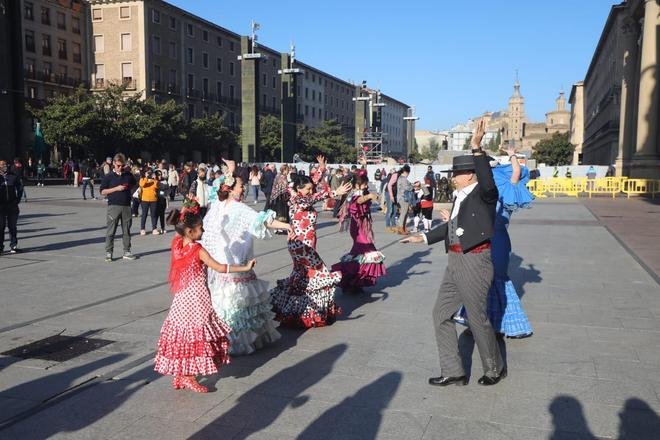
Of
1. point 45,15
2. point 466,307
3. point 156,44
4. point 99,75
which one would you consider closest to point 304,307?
point 466,307

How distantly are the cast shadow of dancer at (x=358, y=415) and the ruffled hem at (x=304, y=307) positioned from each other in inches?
62.8

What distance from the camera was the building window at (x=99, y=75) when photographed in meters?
55.9

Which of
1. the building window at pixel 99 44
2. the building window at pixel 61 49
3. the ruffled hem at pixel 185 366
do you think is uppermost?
the building window at pixel 99 44

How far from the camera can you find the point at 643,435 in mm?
3768

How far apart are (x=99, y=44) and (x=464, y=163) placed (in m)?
58.1

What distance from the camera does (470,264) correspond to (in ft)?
14.5

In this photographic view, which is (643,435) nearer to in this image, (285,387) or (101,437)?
(285,387)

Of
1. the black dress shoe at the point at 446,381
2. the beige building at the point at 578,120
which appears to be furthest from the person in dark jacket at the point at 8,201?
the beige building at the point at 578,120

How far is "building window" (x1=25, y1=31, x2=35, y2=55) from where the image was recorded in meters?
50.4

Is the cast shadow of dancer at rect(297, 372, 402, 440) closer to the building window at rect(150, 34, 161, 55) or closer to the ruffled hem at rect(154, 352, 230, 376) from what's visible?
the ruffled hem at rect(154, 352, 230, 376)

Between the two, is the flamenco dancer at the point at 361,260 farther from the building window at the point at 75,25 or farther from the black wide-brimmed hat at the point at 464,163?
the building window at the point at 75,25

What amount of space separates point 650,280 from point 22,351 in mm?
8240

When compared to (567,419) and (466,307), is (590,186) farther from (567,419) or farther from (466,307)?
(567,419)

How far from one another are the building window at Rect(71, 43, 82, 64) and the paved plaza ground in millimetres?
51191
